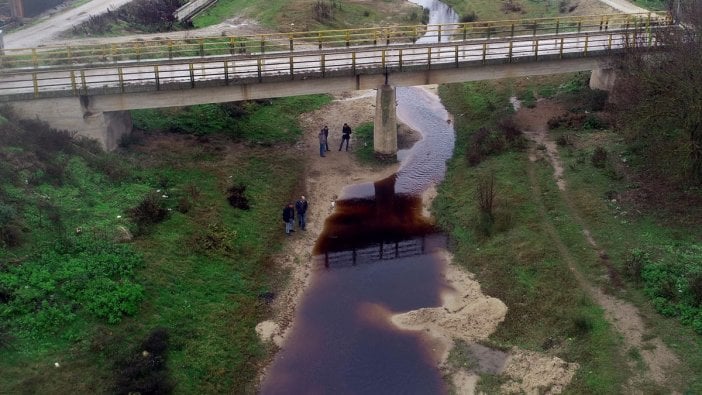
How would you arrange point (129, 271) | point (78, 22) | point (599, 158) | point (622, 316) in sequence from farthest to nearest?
point (78, 22), point (599, 158), point (129, 271), point (622, 316)

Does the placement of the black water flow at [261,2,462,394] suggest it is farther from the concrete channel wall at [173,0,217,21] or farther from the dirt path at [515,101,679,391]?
the concrete channel wall at [173,0,217,21]

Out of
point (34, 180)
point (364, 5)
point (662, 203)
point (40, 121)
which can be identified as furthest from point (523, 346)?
point (364, 5)

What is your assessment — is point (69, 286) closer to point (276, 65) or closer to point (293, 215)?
point (293, 215)

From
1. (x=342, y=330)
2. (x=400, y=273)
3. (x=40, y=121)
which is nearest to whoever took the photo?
(x=342, y=330)

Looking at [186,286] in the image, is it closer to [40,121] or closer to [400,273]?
[400,273]

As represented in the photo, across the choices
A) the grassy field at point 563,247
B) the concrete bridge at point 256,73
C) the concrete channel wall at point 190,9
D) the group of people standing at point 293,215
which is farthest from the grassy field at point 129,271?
the concrete channel wall at point 190,9

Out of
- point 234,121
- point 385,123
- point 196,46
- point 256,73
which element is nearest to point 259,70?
point 256,73
